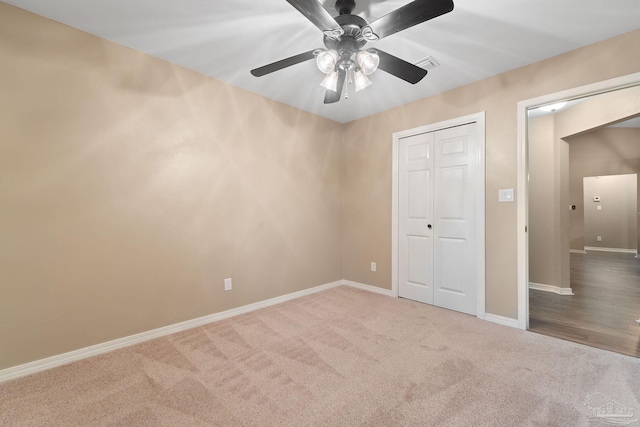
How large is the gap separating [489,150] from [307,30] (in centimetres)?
216

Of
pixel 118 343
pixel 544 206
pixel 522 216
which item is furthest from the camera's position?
Result: pixel 544 206

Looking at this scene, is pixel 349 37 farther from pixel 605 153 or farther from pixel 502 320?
pixel 605 153

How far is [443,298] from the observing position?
3.08 meters

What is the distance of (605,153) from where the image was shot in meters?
4.98

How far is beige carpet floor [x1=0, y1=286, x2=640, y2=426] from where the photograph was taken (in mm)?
1426

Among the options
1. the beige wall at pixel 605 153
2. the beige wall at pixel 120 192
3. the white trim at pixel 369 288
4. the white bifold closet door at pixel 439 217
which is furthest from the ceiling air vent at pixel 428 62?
the beige wall at pixel 605 153

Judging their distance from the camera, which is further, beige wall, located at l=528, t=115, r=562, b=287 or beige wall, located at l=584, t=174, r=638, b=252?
beige wall, located at l=584, t=174, r=638, b=252

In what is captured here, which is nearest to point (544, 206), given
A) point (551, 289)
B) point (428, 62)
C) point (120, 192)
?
point (551, 289)

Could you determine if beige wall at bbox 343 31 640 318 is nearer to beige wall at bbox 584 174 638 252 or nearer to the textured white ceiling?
the textured white ceiling

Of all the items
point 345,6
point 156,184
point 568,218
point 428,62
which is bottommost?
point 568,218

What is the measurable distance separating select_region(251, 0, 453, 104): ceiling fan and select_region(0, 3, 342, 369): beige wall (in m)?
Answer: 1.24

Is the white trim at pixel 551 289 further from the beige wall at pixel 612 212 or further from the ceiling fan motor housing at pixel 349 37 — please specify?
the beige wall at pixel 612 212

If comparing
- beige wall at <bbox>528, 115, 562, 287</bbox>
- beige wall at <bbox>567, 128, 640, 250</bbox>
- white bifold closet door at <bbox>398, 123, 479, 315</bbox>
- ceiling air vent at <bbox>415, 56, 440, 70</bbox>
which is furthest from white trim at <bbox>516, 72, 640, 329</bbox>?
beige wall at <bbox>567, 128, 640, 250</bbox>

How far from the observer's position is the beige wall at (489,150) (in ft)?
Result: 7.30
